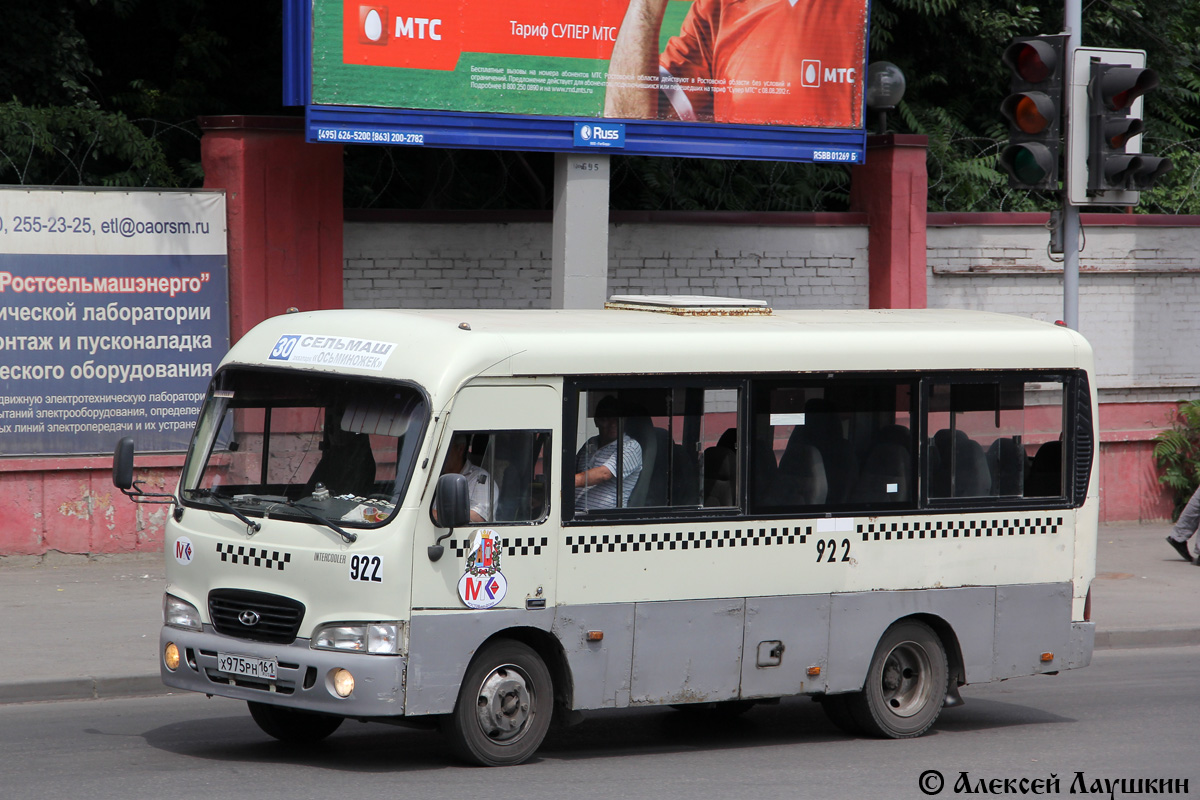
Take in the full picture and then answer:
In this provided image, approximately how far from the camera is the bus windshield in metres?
7.75

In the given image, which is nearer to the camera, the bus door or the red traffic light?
the bus door

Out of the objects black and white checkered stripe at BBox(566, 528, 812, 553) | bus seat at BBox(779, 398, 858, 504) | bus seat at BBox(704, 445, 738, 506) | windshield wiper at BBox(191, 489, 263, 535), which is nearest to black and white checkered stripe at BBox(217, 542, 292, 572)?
windshield wiper at BBox(191, 489, 263, 535)

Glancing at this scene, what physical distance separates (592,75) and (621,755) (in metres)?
7.42

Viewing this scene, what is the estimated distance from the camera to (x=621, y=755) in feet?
28.1

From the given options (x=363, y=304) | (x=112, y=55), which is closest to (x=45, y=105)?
(x=112, y=55)

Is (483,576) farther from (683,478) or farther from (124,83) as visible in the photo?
(124,83)

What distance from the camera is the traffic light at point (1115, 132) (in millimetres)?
11547

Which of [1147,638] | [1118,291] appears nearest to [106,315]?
[1147,638]

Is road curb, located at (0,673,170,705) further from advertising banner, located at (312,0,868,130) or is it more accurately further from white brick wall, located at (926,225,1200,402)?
white brick wall, located at (926,225,1200,402)

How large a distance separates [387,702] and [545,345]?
1.90 metres

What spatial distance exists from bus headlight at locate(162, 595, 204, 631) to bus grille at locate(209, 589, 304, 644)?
13 cm

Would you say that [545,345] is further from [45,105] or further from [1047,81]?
[45,105]

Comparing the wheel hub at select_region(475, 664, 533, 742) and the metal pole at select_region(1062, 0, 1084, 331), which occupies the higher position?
the metal pole at select_region(1062, 0, 1084, 331)

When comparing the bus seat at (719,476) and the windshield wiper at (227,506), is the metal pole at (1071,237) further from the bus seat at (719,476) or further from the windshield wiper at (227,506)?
the windshield wiper at (227,506)
